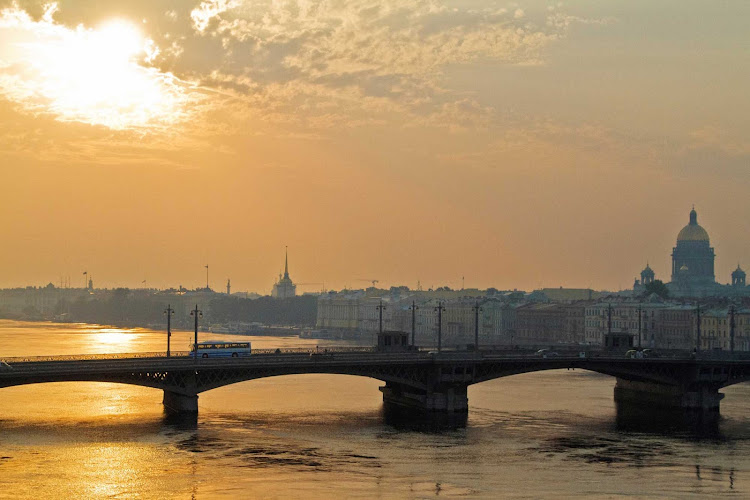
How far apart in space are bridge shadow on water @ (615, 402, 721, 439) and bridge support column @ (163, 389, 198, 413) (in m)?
25.3

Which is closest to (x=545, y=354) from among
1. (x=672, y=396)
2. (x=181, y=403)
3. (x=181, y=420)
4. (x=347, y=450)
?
(x=672, y=396)

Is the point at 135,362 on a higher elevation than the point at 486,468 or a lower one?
higher

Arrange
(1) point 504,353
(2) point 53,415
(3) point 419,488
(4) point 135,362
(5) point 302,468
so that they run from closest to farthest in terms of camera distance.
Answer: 1. (3) point 419,488
2. (5) point 302,468
3. (4) point 135,362
4. (2) point 53,415
5. (1) point 504,353

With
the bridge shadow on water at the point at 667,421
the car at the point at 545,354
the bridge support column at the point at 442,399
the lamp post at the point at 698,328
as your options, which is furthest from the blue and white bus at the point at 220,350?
the lamp post at the point at 698,328

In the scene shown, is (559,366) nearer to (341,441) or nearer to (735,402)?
(735,402)

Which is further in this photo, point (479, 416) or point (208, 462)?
point (479, 416)

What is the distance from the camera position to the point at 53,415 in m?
75.6

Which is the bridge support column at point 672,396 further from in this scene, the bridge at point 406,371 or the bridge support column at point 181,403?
the bridge support column at point 181,403

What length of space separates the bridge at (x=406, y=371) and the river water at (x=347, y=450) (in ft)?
7.65

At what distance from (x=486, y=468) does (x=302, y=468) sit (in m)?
8.56

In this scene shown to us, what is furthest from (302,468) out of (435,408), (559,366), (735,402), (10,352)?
(10,352)

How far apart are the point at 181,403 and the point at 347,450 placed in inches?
620

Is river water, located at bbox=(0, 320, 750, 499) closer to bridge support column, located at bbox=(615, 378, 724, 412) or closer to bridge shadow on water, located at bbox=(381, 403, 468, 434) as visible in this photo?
bridge shadow on water, located at bbox=(381, 403, 468, 434)

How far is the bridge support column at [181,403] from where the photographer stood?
244 ft
